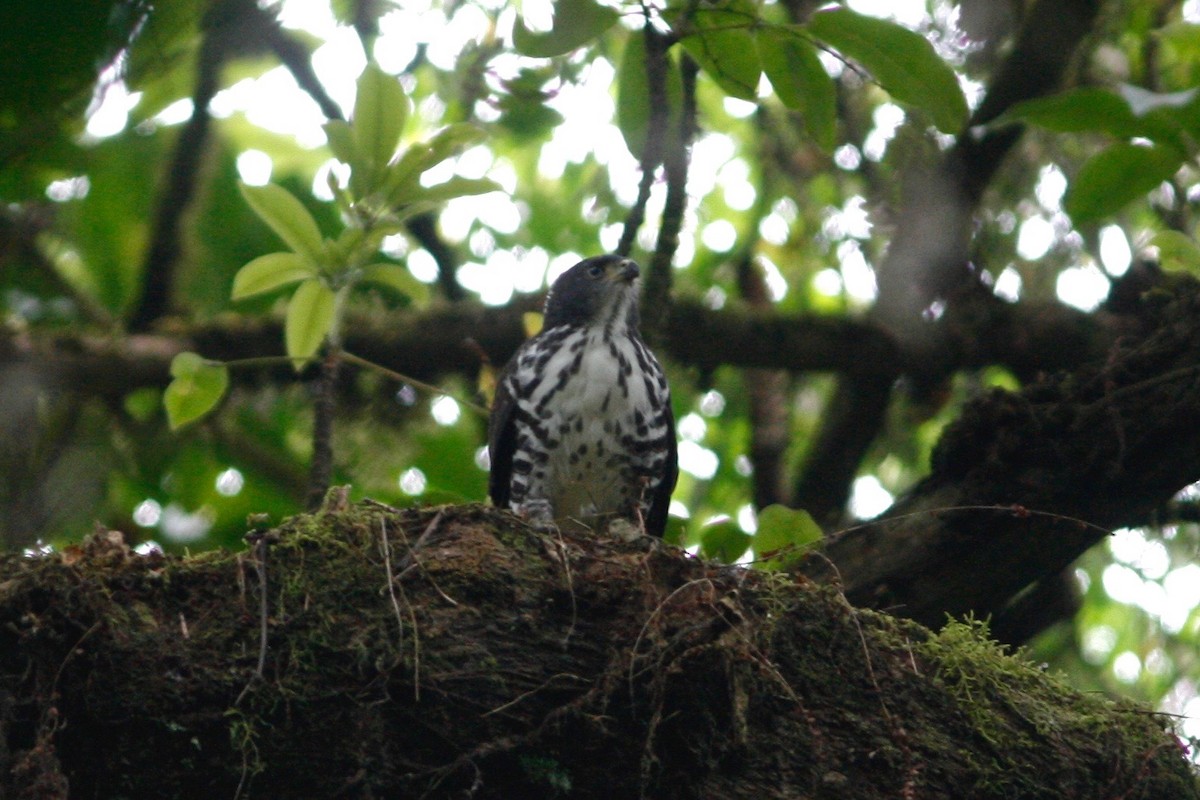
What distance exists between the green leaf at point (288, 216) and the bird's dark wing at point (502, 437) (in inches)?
41.1

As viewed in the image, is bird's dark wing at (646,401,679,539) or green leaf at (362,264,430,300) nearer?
green leaf at (362,264,430,300)

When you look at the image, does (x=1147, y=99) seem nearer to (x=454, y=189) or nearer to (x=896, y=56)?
(x=896, y=56)

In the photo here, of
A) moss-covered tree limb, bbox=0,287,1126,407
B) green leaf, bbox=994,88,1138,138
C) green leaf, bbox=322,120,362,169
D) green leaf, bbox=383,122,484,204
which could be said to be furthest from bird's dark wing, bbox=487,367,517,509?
green leaf, bbox=994,88,1138,138

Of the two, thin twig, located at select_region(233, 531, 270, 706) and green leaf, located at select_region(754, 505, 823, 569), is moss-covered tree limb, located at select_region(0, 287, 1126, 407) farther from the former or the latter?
thin twig, located at select_region(233, 531, 270, 706)

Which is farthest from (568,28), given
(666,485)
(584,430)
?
(666,485)

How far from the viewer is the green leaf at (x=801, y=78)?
134 inches

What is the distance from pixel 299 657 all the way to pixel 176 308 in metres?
3.42

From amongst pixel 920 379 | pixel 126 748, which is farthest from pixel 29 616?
pixel 920 379

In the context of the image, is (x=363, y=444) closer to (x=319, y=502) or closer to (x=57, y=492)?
(x=57, y=492)

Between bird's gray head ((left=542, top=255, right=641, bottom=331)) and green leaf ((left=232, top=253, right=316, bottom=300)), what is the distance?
130cm

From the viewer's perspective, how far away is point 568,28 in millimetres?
3141

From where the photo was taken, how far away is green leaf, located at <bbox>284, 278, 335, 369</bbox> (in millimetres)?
3805

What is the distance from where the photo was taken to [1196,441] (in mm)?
3861

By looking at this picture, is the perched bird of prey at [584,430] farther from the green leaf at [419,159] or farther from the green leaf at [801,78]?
the green leaf at [801,78]
